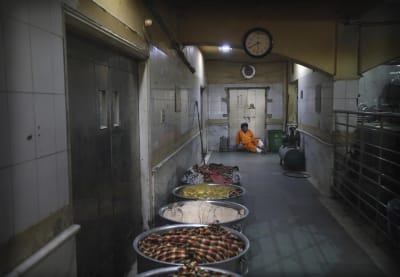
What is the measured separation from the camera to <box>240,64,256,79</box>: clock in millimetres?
13188

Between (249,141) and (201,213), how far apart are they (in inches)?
348

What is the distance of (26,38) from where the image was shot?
5.64 ft

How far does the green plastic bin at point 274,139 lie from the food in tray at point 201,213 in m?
8.94

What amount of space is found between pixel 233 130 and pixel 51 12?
39.2 ft

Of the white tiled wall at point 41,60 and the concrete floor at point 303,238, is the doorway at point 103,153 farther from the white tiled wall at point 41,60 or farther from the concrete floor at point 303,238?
the concrete floor at point 303,238

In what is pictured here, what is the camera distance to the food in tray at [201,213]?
13.6 ft

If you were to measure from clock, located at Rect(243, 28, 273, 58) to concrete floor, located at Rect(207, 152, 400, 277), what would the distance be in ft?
8.16

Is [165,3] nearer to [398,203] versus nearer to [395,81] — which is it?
[398,203]

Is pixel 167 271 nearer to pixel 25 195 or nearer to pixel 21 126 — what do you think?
pixel 25 195

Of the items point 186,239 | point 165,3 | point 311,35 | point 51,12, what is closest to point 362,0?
point 311,35

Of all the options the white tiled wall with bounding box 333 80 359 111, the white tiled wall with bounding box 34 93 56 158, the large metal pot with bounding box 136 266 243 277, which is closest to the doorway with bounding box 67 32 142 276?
the white tiled wall with bounding box 34 93 56 158

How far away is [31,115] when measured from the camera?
5.82ft

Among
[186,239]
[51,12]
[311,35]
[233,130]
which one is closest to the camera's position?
[51,12]

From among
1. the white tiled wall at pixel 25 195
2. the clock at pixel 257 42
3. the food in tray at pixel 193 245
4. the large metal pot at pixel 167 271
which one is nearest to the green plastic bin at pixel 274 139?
the clock at pixel 257 42
